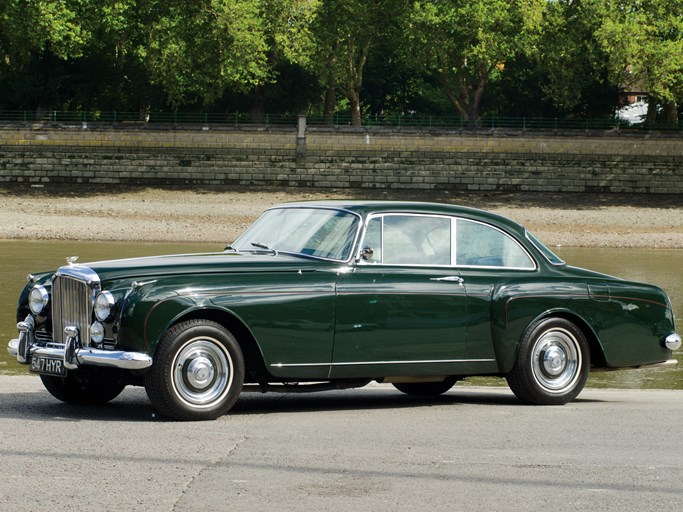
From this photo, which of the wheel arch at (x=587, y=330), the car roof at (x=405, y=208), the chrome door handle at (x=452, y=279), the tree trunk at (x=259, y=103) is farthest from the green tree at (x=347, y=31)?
the chrome door handle at (x=452, y=279)

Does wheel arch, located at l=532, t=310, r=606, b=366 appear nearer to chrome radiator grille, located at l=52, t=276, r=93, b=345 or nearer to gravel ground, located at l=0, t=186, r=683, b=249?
chrome radiator grille, located at l=52, t=276, r=93, b=345

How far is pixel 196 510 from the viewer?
6180 mm

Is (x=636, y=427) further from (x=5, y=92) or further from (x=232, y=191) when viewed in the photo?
(x=5, y=92)

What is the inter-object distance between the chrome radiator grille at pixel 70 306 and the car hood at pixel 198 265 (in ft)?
0.54

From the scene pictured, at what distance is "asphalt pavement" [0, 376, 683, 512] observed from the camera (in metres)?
6.48

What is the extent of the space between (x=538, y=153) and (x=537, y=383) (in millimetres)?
52461

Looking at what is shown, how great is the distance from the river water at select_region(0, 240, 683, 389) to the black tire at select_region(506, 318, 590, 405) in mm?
3067

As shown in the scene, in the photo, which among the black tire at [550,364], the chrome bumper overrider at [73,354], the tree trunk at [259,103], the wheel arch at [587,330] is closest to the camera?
the chrome bumper overrider at [73,354]

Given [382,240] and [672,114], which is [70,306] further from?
[672,114]

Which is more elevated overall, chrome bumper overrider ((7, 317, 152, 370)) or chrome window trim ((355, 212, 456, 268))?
chrome window trim ((355, 212, 456, 268))

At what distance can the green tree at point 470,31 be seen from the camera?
65.0 metres

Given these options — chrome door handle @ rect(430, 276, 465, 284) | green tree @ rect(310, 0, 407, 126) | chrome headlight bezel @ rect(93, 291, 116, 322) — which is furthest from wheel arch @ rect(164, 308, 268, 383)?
green tree @ rect(310, 0, 407, 126)

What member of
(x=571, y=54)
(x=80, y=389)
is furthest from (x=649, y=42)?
(x=80, y=389)

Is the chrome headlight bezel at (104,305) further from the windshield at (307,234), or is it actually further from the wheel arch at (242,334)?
the windshield at (307,234)
